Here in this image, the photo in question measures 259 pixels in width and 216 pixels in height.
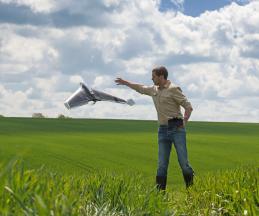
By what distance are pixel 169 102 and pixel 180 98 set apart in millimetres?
203

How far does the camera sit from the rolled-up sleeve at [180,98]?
1028cm

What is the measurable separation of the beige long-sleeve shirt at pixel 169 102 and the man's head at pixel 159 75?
0.47ft

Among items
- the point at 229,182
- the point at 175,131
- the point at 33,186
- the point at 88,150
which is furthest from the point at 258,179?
the point at 88,150

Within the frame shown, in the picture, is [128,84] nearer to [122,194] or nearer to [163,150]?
[163,150]

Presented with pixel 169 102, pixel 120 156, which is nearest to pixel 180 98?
pixel 169 102

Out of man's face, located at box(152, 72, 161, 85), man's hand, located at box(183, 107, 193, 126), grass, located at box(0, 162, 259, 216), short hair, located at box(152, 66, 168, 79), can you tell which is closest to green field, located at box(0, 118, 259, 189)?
man's hand, located at box(183, 107, 193, 126)

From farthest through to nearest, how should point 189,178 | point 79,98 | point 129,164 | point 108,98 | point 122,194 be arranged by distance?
point 129,164
point 108,98
point 189,178
point 79,98
point 122,194

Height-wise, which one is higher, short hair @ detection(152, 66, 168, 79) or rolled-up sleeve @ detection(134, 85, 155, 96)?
short hair @ detection(152, 66, 168, 79)

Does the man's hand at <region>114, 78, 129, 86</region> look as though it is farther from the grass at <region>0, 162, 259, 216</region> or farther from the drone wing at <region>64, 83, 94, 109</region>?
the grass at <region>0, 162, 259, 216</region>

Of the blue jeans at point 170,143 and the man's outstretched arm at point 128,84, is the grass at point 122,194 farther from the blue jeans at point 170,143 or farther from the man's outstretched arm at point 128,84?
the man's outstretched arm at point 128,84

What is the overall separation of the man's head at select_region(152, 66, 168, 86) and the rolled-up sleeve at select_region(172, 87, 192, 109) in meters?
0.26

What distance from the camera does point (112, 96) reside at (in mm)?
11594

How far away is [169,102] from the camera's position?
405 inches

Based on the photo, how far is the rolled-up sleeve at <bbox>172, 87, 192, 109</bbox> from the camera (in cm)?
1028
